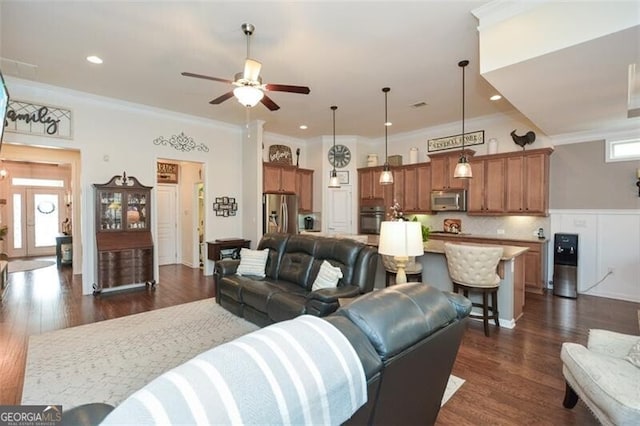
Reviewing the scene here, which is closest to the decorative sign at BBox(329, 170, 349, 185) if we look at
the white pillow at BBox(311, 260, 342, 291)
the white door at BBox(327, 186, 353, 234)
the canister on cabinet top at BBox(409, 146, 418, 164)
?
the white door at BBox(327, 186, 353, 234)

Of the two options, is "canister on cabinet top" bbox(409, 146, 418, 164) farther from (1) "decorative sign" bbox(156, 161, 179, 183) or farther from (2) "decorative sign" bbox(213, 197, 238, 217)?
(1) "decorative sign" bbox(156, 161, 179, 183)

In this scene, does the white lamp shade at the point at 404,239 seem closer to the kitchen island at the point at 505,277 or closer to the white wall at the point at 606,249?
the kitchen island at the point at 505,277

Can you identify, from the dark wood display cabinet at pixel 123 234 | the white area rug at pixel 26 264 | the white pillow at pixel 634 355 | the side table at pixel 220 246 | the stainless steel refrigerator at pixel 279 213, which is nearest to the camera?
the white pillow at pixel 634 355

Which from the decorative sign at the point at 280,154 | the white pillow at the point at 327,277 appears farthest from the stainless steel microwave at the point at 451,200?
the white pillow at the point at 327,277

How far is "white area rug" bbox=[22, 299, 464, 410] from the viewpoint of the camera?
2.36 metres

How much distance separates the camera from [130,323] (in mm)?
3705

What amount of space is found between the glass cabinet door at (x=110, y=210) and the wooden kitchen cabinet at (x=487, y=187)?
21.3 ft

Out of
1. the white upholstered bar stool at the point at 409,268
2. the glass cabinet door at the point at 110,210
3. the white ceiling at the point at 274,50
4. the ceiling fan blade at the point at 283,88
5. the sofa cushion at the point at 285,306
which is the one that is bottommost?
the sofa cushion at the point at 285,306

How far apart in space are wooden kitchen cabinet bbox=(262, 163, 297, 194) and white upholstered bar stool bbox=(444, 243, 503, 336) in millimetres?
4195

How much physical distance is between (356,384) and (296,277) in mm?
2783

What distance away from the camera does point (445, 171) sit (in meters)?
6.17

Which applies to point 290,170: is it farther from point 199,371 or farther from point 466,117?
point 199,371

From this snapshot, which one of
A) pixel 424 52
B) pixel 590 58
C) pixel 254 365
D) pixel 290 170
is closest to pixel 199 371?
pixel 254 365

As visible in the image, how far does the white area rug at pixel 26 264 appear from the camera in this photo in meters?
6.82
